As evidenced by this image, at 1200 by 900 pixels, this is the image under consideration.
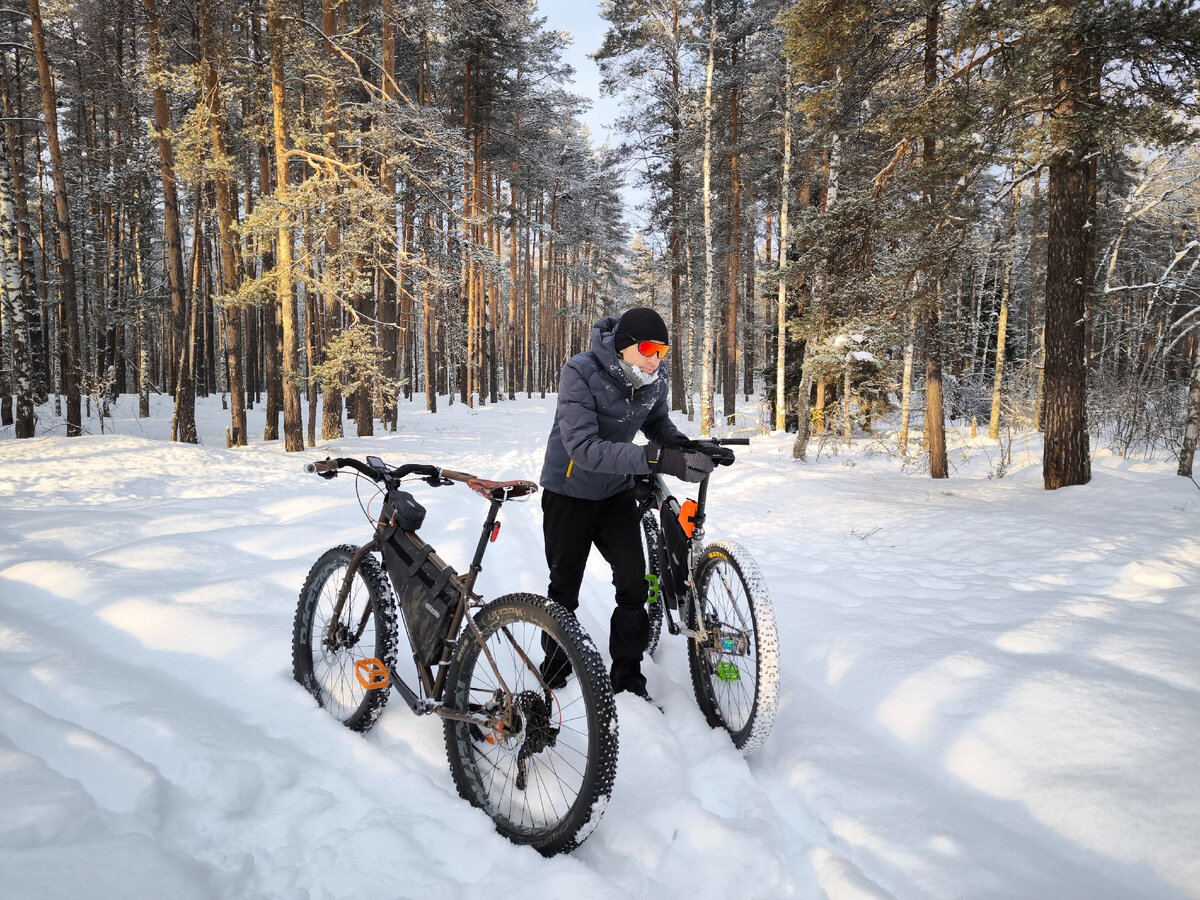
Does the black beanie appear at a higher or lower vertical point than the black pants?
higher

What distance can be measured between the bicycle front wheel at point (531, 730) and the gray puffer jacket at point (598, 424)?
754 mm

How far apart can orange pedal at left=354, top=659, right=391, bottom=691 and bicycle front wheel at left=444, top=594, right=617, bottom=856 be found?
42 cm

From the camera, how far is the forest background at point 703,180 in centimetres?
664

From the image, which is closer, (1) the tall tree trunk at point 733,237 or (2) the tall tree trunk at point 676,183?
(2) the tall tree trunk at point 676,183

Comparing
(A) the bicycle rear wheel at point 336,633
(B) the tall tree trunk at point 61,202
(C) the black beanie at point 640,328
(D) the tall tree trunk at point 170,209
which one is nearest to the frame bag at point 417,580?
(A) the bicycle rear wheel at point 336,633

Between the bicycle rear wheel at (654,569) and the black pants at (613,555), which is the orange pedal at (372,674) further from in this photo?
the bicycle rear wheel at (654,569)

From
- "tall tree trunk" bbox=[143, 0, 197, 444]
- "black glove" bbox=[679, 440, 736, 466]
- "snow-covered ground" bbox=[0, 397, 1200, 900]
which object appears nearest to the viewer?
"snow-covered ground" bbox=[0, 397, 1200, 900]

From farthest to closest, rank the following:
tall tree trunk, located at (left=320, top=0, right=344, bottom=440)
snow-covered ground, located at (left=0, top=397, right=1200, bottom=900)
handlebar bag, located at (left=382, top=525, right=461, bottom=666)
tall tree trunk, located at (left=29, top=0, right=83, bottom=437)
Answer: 1. tall tree trunk, located at (left=29, top=0, right=83, bottom=437)
2. tall tree trunk, located at (left=320, top=0, right=344, bottom=440)
3. handlebar bag, located at (left=382, top=525, right=461, bottom=666)
4. snow-covered ground, located at (left=0, top=397, right=1200, bottom=900)

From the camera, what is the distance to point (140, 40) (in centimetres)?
1866

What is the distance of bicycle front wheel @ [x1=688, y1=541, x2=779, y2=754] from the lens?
2424 millimetres

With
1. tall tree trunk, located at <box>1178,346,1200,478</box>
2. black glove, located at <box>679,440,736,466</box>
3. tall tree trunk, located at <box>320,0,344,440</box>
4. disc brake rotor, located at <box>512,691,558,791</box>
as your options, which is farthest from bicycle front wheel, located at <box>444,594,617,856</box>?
tall tree trunk, located at <box>320,0,344,440</box>

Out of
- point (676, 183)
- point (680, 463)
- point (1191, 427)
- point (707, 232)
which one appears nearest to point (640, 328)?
point (680, 463)

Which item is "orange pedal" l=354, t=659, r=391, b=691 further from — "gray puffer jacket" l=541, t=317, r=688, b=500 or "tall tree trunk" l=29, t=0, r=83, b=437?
"tall tree trunk" l=29, t=0, r=83, b=437

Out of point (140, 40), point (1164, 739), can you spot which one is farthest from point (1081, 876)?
point (140, 40)
